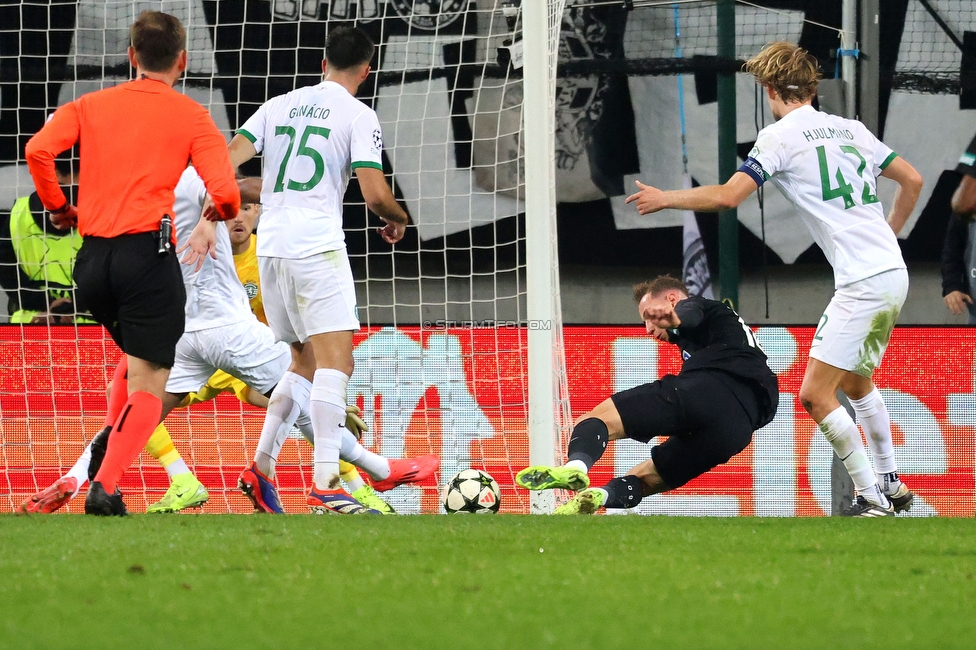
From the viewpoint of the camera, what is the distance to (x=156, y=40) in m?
4.67

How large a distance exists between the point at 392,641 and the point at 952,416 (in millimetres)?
5224

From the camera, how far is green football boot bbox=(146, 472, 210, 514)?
571 centimetres

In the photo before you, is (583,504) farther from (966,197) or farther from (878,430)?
(966,197)

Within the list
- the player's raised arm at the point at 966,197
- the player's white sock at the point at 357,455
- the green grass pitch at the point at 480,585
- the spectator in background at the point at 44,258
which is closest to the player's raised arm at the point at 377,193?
the player's white sock at the point at 357,455

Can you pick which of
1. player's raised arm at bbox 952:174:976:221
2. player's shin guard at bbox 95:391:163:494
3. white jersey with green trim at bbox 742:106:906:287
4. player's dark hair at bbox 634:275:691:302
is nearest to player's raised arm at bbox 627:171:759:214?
white jersey with green trim at bbox 742:106:906:287

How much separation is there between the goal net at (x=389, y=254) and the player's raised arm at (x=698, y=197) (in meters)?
1.21

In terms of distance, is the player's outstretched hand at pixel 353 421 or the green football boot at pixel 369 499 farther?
the player's outstretched hand at pixel 353 421

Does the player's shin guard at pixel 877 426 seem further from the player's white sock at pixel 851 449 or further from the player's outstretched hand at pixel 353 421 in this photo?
the player's outstretched hand at pixel 353 421

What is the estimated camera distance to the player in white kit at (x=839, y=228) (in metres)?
5.09

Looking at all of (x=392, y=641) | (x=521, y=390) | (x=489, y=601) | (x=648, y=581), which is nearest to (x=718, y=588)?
(x=648, y=581)

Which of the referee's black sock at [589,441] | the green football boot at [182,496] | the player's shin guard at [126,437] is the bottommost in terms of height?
the green football boot at [182,496]

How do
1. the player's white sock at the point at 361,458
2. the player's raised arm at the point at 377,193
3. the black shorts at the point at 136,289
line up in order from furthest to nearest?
the player's white sock at the point at 361,458 < the player's raised arm at the point at 377,193 < the black shorts at the point at 136,289

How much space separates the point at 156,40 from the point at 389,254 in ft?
11.3

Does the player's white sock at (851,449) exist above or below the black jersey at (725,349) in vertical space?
below
